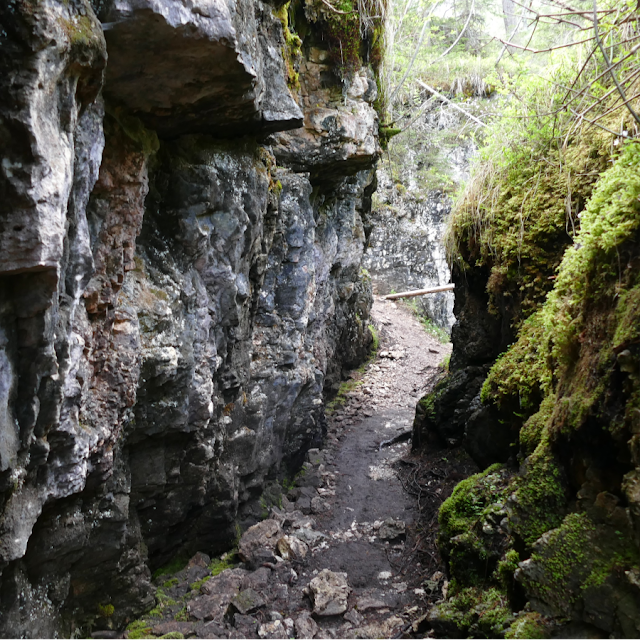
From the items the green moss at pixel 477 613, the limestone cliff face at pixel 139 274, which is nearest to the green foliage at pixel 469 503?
the green moss at pixel 477 613

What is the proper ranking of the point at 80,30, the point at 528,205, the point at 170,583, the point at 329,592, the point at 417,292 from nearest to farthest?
the point at 80,30 < the point at 329,592 < the point at 170,583 < the point at 528,205 < the point at 417,292

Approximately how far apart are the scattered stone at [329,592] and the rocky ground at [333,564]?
1 cm

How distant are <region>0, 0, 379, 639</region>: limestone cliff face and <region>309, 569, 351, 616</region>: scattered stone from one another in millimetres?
1396

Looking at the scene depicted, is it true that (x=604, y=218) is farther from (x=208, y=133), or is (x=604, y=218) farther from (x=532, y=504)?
(x=208, y=133)

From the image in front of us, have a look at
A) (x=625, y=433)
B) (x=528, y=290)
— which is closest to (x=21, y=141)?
(x=625, y=433)

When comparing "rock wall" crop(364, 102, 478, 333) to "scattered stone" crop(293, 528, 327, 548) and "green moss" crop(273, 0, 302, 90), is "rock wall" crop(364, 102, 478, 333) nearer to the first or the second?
"green moss" crop(273, 0, 302, 90)

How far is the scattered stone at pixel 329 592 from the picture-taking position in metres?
4.51

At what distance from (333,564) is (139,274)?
4025mm

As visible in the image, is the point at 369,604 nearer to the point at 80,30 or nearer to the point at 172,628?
the point at 172,628

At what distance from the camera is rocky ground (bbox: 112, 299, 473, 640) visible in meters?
4.32

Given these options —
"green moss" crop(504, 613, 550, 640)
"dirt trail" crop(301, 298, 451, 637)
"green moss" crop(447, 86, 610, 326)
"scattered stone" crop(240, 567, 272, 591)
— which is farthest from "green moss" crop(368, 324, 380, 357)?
"green moss" crop(504, 613, 550, 640)

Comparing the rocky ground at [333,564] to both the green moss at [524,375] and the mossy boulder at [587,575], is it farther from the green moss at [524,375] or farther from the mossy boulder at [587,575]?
the green moss at [524,375]

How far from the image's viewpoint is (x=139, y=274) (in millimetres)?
3898

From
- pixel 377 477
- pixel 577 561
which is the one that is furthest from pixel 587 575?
pixel 377 477
